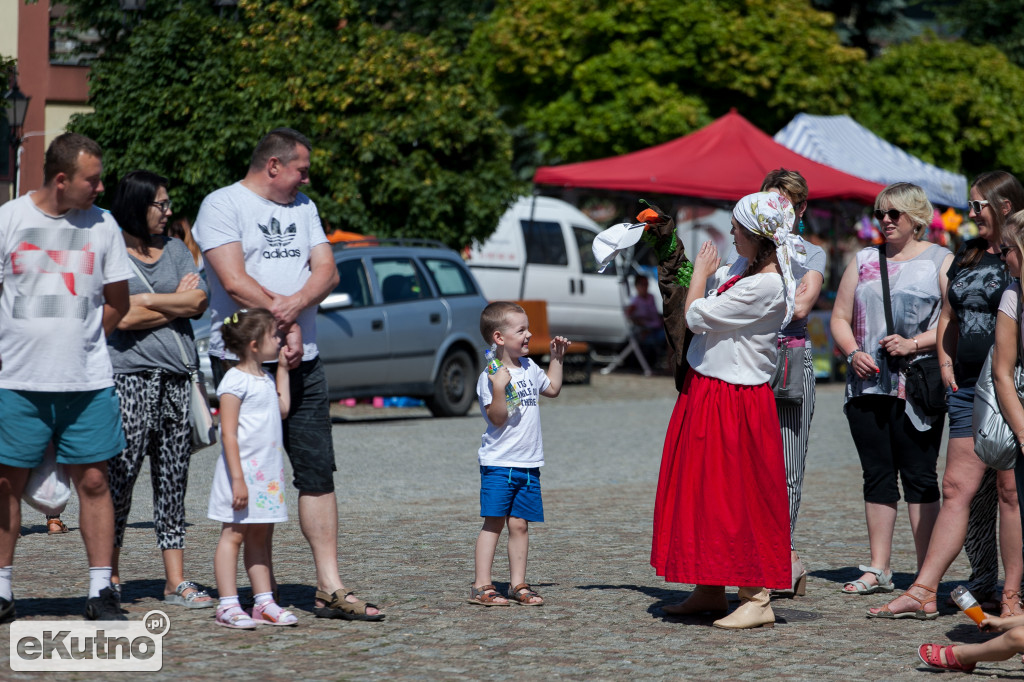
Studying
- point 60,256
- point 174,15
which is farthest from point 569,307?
point 60,256

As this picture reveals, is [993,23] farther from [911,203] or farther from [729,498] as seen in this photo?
[729,498]

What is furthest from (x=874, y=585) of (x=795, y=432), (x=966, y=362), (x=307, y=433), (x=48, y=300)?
(x=48, y=300)

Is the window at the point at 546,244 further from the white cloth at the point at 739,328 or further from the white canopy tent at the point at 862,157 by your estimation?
the white cloth at the point at 739,328

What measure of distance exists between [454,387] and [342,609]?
33.3 feet

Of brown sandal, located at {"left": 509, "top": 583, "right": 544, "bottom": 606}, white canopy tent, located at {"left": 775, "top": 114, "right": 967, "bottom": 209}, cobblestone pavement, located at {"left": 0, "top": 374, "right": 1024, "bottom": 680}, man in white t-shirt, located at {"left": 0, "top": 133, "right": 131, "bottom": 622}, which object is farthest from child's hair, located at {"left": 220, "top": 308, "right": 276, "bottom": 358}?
white canopy tent, located at {"left": 775, "top": 114, "right": 967, "bottom": 209}

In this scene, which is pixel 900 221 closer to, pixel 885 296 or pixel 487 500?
pixel 885 296

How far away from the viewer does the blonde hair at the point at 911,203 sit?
6.52 metres

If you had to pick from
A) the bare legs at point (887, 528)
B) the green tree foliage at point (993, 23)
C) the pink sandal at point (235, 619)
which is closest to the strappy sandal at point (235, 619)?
the pink sandal at point (235, 619)

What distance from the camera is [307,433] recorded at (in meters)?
5.64

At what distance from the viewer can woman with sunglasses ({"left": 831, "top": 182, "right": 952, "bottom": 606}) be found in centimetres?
651

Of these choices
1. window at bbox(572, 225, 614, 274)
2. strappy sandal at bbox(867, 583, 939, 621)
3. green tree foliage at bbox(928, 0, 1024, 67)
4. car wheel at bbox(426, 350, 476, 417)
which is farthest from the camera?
green tree foliage at bbox(928, 0, 1024, 67)

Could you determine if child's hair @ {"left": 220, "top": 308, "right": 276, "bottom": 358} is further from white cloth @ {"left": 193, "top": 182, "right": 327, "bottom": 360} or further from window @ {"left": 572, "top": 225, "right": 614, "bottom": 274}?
window @ {"left": 572, "top": 225, "right": 614, "bottom": 274}

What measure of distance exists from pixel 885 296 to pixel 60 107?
11.9m

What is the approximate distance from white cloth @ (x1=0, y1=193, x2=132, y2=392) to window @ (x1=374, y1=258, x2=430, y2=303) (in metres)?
9.50
